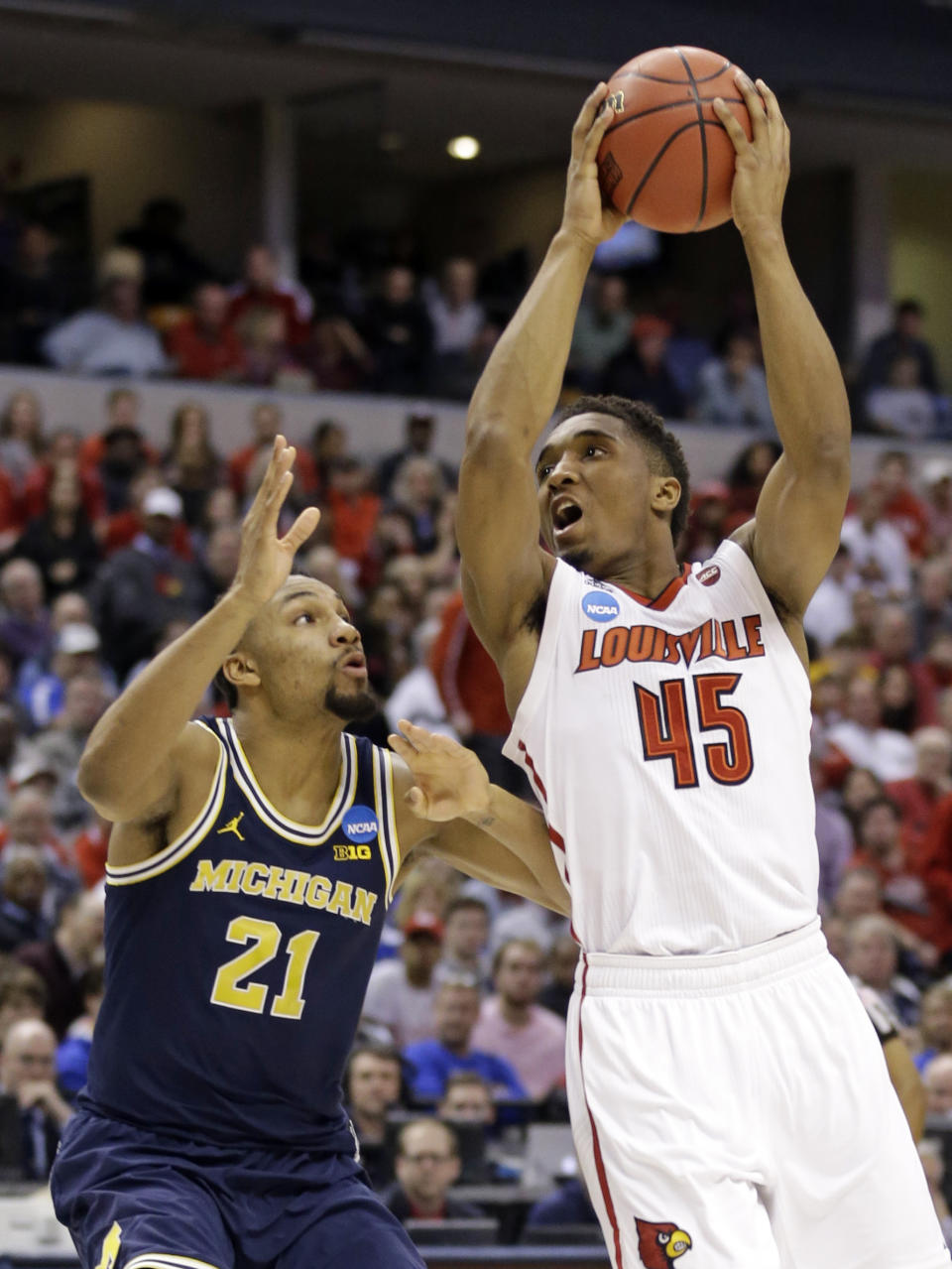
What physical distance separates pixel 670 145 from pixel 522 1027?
5.86 m

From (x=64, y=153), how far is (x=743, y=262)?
6.93 meters

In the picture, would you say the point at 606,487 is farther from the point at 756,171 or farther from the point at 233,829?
the point at 233,829

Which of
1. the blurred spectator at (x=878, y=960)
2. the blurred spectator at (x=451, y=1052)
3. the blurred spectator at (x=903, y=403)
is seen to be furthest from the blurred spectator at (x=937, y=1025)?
the blurred spectator at (x=903, y=403)

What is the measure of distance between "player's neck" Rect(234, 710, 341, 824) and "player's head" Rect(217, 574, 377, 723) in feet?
0.11

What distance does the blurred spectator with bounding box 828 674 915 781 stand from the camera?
40.8ft

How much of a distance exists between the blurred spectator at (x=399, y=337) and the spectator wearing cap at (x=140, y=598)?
4804 mm

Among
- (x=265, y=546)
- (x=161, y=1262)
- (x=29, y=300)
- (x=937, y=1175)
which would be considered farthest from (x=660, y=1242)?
(x=29, y=300)

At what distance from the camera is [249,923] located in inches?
173

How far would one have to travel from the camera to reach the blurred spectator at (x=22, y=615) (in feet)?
36.4

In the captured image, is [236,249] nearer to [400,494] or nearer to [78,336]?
[78,336]

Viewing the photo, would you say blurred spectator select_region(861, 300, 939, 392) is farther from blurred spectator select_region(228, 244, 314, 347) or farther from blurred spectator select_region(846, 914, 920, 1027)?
blurred spectator select_region(846, 914, 920, 1027)

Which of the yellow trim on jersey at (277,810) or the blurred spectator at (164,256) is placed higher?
the blurred spectator at (164,256)

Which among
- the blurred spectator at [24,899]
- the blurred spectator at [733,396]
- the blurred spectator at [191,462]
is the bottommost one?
the blurred spectator at [24,899]

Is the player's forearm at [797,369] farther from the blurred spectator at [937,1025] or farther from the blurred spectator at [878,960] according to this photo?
the blurred spectator at [878,960]
